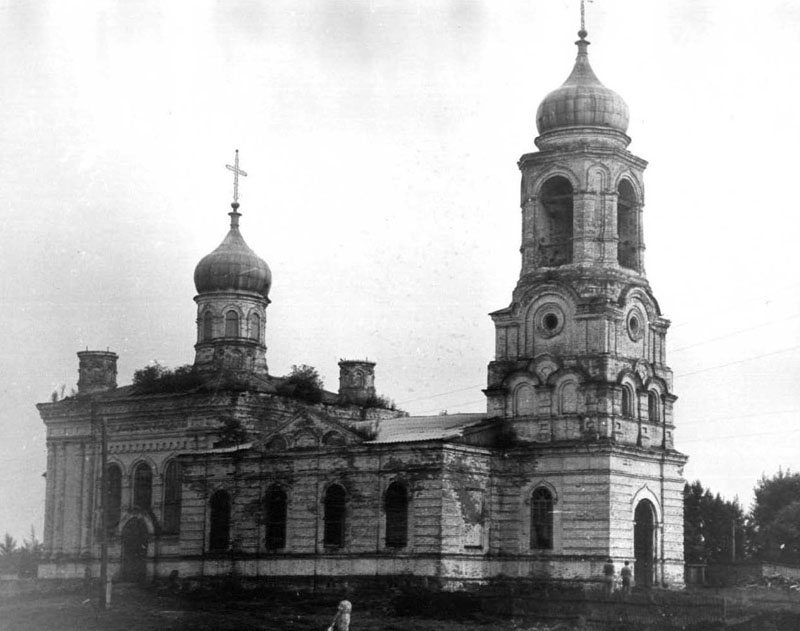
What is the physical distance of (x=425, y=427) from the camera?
45.3 meters

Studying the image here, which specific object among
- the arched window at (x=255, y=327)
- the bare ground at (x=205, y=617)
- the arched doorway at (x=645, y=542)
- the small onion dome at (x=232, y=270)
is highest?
the small onion dome at (x=232, y=270)

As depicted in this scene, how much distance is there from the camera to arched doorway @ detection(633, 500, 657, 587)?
42.6 metres

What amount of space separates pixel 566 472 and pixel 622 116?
1096cm

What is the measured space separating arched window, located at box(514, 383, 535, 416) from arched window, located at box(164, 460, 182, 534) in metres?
12.9

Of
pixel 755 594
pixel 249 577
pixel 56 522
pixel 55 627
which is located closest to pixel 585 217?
pixel 755 594

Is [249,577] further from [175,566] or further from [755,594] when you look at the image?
[755,594]

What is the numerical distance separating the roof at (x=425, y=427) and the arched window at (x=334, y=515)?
1887mm

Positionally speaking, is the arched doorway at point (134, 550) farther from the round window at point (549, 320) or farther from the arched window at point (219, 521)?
the round window at point (549, 320)

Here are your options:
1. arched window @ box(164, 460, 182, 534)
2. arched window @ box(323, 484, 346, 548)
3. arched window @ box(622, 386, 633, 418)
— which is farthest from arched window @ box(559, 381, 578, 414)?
arched window @ box(164, 460, 182, 534)

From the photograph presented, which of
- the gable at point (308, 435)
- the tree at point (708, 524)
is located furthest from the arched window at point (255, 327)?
the tree at point (708, 524)

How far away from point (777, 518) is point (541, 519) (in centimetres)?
2462

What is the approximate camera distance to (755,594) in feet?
130

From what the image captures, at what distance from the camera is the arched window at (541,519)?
42.0 m

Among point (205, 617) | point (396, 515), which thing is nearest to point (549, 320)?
point (396, 515)
